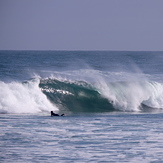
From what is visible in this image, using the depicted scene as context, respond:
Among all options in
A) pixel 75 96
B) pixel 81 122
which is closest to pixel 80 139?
pixel 81 122

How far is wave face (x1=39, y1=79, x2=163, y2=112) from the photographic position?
95.9 feet

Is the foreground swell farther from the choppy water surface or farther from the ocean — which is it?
the choppy water surface

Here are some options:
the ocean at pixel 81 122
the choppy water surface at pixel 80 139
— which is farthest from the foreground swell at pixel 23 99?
the choppy water surface at pixel 80 139

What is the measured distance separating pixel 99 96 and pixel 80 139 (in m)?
12.9

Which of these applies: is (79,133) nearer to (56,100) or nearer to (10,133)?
(10,133)

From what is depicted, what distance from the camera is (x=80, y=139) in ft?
60.3

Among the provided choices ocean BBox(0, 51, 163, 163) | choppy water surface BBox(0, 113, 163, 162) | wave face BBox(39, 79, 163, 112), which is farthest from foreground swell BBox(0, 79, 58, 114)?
choppy water surface BBox(0, 113, 163, 162)

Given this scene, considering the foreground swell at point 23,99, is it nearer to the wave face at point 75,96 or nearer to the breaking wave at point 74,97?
the breaking wave at point 74,97

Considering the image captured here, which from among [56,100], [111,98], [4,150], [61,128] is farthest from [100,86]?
[4,150]

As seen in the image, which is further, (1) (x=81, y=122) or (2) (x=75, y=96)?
(2) (x=75, y=96)

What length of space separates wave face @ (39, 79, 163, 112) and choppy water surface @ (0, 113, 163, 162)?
5.52 meters

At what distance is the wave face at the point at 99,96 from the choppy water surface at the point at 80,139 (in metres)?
5.52

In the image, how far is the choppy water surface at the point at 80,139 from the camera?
639 inches

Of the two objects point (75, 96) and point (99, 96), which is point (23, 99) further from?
point (99, 96)
